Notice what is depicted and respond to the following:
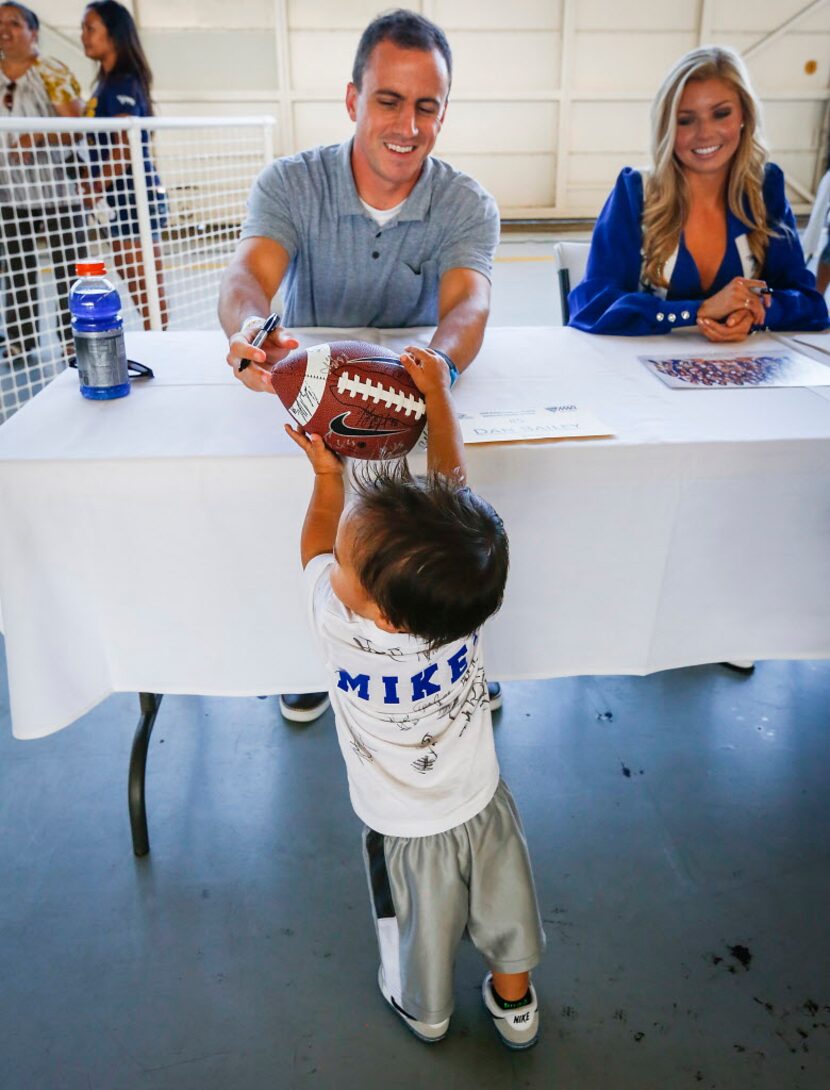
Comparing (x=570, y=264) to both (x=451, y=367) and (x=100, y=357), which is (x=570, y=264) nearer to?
(x=451, y=367)

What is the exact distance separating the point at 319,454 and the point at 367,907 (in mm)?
794

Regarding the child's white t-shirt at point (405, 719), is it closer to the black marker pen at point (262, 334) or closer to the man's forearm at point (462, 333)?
the black marker pen at point (262, 334)

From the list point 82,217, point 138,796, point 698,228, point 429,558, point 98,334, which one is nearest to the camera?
point 429,558

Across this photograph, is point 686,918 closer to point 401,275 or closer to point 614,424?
point 614,424

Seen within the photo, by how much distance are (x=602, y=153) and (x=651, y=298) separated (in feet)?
22.7

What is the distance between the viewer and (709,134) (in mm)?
1969

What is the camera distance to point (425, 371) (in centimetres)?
131

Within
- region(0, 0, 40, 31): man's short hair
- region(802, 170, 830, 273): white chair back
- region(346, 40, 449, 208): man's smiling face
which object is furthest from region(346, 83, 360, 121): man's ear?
region(0, 0, 40, 31): man's short hair

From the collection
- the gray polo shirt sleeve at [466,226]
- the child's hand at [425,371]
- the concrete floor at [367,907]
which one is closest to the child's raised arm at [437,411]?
the child's hand at [425,371]

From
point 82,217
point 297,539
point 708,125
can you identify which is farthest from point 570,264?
point 82,217

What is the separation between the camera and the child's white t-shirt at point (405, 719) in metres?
1.05

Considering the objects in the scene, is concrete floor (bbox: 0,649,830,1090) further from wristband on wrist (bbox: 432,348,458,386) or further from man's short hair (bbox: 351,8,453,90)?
man's short hair (bbox: 351,8,453,90)

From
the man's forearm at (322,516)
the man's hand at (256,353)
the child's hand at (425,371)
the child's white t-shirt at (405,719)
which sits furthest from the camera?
the man's hand at (256,353)

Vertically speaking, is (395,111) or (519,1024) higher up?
(395,111)
